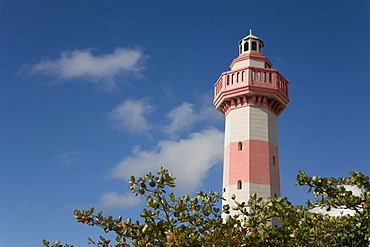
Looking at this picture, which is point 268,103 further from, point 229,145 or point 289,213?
point 289,213

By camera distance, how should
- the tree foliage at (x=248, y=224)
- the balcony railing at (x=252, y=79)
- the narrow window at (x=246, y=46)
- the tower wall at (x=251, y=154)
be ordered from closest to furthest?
the tree foliage at (x=248, y=224) < the tower wall at (x=251, y=154) < the balcony railing at (x=252, y=79) < the narrow window at (x=246, y=46)

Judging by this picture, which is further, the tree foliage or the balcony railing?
the balcony railing

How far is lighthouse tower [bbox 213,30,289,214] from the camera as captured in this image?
2380cm

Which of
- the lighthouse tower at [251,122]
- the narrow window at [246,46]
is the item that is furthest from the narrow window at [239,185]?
the narrow window at [246,46]

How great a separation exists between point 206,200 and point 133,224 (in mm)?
2325

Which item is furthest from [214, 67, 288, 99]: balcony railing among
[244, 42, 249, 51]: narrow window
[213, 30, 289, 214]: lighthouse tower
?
[244, 42, 249, 51]: narrow window

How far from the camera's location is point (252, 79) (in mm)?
25875

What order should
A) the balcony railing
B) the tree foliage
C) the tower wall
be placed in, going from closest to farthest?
the tree foliage
the tower wall
the balcony railing

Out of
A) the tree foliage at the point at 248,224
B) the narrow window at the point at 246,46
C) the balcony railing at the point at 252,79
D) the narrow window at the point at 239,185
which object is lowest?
the tree foliage at the point at 248,224

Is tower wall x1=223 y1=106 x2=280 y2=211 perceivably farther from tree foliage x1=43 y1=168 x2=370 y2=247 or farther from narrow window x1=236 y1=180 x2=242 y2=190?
tree foliage x1=43 y1=168 x2=370 y2=247

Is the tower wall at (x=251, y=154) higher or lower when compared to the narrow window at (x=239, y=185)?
higher

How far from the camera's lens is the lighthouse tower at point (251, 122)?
23.8 meters

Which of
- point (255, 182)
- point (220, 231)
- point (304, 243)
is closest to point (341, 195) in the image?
point (304, 243)

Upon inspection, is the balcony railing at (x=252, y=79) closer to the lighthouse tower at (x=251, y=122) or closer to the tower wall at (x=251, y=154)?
the lighthouse tower at (x=251, y=122)
